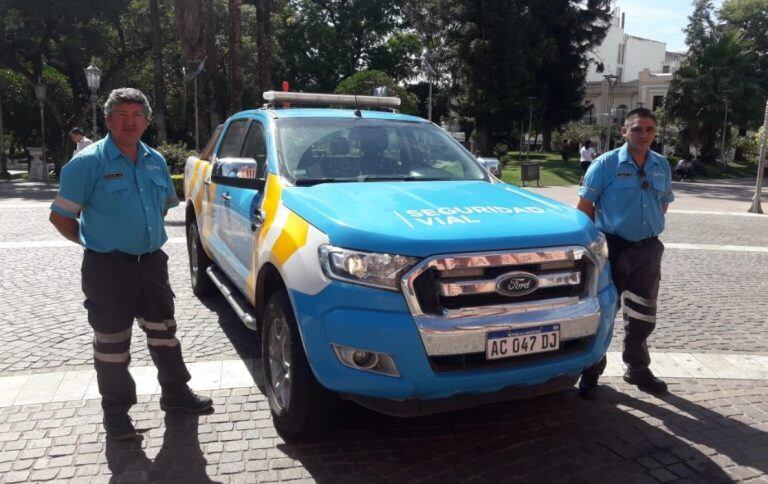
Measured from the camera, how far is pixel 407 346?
2875 millimetres

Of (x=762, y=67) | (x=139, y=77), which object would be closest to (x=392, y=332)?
(x=139, y=77)

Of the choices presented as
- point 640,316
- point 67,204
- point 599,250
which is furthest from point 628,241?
point 67,204

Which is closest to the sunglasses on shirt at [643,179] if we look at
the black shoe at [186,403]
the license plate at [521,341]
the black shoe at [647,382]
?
the black shoe at [647,382]

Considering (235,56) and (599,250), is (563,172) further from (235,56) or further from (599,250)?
(599,250)

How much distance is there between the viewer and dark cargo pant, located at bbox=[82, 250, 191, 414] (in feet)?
11.4

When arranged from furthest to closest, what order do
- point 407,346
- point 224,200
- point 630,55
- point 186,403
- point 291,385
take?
1. point 630,55
2. point 224,200
3. point 186,403
4. point 291,385
5. point 407,346

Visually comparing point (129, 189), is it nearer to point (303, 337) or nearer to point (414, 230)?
point (303, 337)

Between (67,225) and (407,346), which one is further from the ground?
(67,225)

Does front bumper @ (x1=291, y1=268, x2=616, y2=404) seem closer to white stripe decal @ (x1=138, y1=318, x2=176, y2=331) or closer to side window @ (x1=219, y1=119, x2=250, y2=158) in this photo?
white stripe decal @ (x1=138, y1=318, x2=176, y2=331)

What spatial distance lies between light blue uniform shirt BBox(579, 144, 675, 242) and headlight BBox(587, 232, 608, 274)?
85cm

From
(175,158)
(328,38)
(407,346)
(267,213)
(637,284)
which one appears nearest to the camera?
(407,346)

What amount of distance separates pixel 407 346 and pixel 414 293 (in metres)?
0.24

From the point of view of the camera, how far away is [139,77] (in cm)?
3409

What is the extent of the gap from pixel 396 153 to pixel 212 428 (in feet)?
7.06
